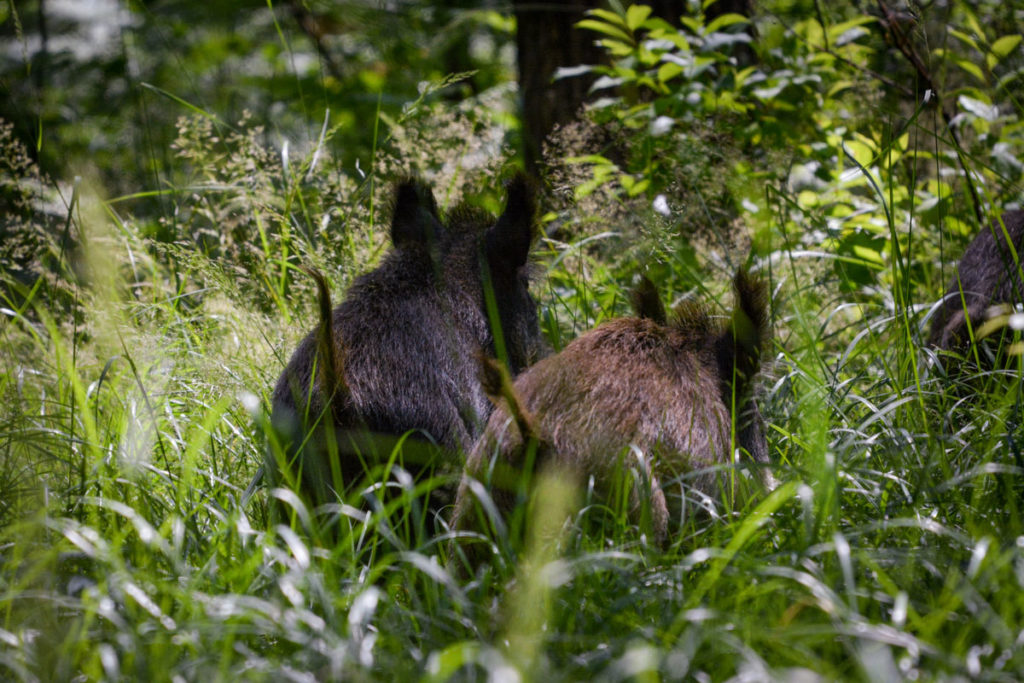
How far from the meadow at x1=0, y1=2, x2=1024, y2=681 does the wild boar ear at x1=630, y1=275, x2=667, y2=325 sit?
0.21 meters

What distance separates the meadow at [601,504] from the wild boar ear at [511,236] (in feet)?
0.61

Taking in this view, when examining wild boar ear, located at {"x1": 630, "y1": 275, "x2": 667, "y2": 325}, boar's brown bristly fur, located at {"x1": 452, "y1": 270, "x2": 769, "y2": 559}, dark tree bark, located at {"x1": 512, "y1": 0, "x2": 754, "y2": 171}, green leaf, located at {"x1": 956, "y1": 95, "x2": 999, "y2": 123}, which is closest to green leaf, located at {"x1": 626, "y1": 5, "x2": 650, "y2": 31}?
dark tree bark, located at {"x1": 512, "y1": 0, "x2": 754, "y2": 171}

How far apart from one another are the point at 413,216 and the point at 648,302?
2.39 feet

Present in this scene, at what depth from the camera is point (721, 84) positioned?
12.3ft

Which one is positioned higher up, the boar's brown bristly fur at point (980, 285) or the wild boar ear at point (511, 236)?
the wild boar ear at point (511, 236)

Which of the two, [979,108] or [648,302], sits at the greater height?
[979,108]

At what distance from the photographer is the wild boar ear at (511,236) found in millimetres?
2473

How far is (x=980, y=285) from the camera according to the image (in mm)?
2758

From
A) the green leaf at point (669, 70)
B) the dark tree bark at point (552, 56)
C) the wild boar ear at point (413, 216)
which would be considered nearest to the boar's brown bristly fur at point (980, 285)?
the green leaf at point (669, 70)

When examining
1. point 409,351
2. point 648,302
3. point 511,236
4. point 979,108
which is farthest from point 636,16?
point 409,351

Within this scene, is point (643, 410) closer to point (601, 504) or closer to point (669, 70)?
point (601, 504)

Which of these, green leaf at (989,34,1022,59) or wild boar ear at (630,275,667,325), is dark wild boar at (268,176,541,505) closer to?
wild boar ear at (630,275,667,325)

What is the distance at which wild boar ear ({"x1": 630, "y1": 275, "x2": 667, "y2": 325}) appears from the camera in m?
2.22

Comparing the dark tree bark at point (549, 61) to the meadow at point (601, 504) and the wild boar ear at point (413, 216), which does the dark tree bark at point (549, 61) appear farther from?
the wild boar ear at point (413, 216)
